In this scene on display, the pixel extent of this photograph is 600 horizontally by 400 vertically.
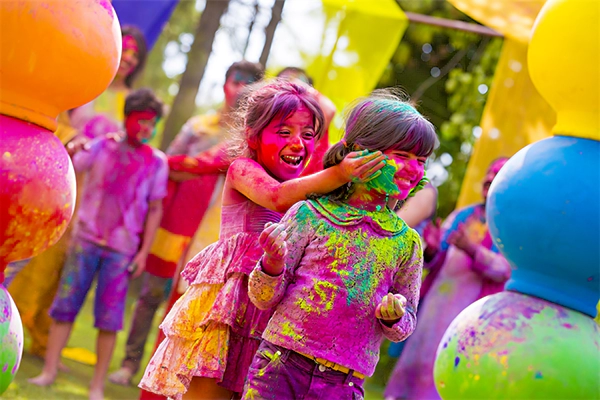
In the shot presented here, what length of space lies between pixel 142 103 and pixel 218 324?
2.34 meters

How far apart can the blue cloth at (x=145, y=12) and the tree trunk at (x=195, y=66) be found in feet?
7.39

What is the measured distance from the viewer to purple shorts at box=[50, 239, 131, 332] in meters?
4.20

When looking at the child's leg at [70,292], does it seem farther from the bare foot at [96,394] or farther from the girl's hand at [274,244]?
the girl's hand at [274,244]

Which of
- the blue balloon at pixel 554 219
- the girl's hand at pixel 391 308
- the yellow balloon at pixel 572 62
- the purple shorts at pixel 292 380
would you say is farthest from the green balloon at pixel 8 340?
the yellow balloon at pixel 572 62

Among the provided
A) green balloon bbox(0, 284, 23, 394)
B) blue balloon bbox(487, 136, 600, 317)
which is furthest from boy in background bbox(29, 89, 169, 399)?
blue balloon bbox(487, 136, 600, 317)

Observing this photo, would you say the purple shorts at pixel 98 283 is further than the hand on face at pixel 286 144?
Yes

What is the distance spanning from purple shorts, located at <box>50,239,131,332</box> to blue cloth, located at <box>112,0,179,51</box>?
1976 mm

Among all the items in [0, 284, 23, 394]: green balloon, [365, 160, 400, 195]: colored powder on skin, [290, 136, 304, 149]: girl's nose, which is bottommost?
[0, 284, 23, 394]: green balloon

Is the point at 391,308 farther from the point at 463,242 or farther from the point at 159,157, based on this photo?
the point at 159,157

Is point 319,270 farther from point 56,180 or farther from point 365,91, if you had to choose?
point 365,91

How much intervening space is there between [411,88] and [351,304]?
26.1 feet

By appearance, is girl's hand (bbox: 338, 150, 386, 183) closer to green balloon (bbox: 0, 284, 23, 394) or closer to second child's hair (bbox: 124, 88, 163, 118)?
green balloon (bbox: 0, 284, 23, 394)

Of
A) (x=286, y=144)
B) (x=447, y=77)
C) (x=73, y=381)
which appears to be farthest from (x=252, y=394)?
(x=447, y=77)

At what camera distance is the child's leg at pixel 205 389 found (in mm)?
2369
